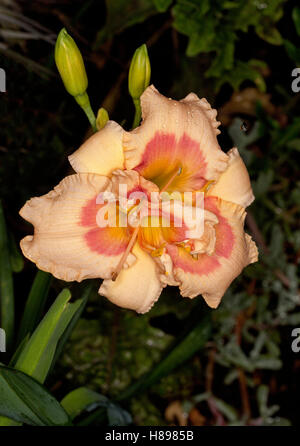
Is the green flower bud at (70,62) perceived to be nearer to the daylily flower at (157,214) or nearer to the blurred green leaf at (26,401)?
the daylily flower at (157,214)

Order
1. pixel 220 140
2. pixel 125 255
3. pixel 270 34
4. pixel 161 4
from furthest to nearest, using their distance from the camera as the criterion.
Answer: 1. pixel 220 140
2. pixel 270 34
3. pixel 161 4
4. pixel 125 255

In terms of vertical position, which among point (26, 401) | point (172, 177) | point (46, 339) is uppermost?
point (172, 177)

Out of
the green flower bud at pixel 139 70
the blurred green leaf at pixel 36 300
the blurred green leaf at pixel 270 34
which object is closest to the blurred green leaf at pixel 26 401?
the blurred green leaf at pixel 36 300

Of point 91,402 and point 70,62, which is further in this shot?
point 91,402

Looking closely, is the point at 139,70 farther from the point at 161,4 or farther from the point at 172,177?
the point at 161,4

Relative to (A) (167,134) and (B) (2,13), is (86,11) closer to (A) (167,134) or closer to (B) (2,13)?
(B) (2,13)

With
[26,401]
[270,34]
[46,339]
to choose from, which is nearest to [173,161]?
[46,339]

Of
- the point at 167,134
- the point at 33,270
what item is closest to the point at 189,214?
the point at 167,134
